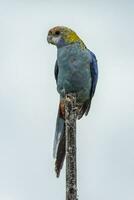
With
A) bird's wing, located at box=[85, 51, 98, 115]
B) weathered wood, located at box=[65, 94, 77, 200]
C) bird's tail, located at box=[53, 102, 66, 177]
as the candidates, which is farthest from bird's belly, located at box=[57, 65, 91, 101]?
weathered wood, located at box=[65, 94, 77, 200]

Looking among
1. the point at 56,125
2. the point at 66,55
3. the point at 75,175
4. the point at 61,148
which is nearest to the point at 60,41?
the point at 66,55

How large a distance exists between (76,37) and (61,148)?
2638 mm

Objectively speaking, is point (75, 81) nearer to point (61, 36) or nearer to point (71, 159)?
point (61, 36)

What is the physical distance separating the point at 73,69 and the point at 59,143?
1810mm

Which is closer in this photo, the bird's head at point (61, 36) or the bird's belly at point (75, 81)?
the bird's belly at point (75, 81)

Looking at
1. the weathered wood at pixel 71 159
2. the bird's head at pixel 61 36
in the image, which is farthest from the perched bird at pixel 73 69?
the weathered wood at pixel 71 159

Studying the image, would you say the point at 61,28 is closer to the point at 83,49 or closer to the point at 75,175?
the point at 83,49

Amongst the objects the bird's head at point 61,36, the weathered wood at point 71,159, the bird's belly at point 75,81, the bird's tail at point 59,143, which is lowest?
the weathered wood at point 71,159

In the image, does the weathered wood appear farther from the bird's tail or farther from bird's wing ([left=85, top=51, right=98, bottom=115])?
bird's wing ([left=85, top=51, right=98, bottom=115])

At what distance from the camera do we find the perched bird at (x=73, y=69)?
26.5 feet

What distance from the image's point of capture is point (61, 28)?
8.40m

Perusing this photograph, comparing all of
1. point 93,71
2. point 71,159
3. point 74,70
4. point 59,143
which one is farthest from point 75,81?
point 71,159

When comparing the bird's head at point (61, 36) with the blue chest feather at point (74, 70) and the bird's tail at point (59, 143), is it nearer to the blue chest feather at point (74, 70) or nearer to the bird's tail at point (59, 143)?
the blue chest feather at point (74, 70)

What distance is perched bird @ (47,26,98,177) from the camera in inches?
318
